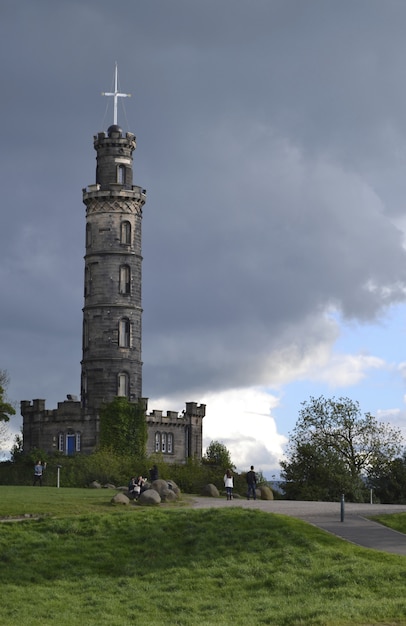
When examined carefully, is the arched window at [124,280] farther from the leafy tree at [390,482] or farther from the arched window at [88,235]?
the leafy tree at [390,482]

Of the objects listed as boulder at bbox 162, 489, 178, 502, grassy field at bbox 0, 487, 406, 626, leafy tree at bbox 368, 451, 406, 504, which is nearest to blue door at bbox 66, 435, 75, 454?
leafy tree at bbox 368, 451, 406, 504

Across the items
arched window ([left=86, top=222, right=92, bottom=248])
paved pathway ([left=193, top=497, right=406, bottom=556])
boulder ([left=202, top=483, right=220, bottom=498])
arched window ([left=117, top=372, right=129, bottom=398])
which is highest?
arched window ([left=86, top=222, right=92, bottom=248])

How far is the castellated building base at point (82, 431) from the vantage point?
91.0m

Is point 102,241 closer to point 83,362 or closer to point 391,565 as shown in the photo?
point 83,362

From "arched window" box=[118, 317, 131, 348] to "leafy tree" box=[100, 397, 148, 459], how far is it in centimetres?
489

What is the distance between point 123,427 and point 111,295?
Result: 11066 millimetres

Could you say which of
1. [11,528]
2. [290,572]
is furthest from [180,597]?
[11,528]

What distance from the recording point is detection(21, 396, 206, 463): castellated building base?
299 feet

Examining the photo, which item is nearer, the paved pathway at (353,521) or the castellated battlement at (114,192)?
the paved pathway at (353,521)

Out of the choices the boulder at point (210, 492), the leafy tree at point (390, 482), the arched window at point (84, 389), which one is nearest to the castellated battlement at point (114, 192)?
the arched window at point (84, 389)

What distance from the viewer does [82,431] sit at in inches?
3583

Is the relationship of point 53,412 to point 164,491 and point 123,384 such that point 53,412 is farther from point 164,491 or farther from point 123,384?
point 164,491

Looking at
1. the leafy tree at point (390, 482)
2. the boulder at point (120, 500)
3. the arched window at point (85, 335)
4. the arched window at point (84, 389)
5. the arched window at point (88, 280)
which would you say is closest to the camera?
the boulder at point (120, 500)

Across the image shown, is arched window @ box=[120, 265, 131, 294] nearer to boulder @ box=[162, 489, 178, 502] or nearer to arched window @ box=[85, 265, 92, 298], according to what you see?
arched window @ box=[85, 265, 92, 298]
